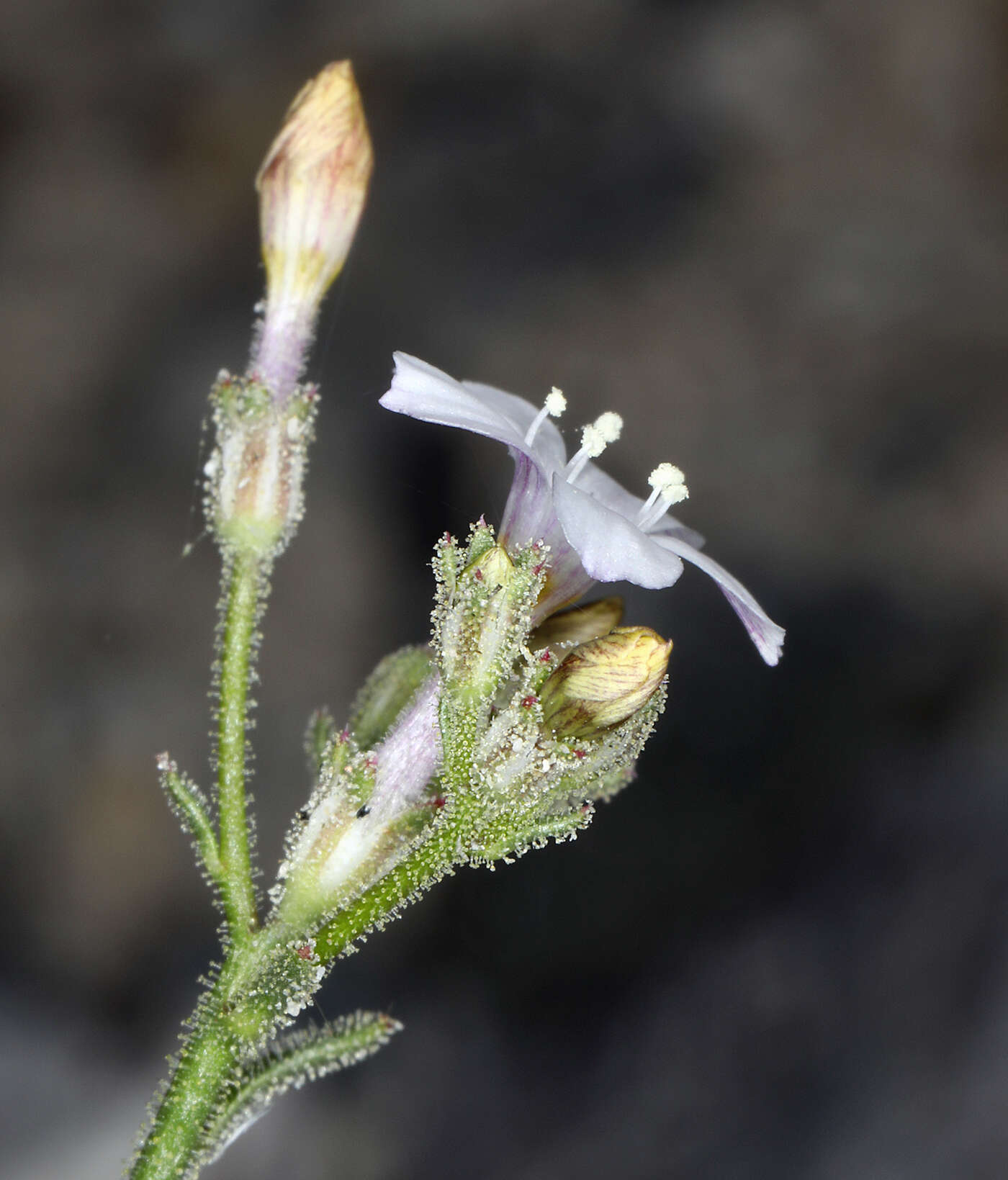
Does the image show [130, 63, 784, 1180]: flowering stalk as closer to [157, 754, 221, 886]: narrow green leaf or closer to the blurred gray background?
[157, 754, 221, 886]: narrow green leaf

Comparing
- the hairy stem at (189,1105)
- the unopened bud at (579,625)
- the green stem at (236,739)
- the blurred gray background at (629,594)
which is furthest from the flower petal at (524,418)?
the blurred gray background at (629,594)

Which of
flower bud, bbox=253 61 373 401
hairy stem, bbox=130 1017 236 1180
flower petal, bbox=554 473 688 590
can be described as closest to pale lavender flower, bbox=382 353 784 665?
flower petal, bbox=554 473 688 590

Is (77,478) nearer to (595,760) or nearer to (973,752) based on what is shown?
(595,760)

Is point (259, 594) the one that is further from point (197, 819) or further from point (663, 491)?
point (663, 491)

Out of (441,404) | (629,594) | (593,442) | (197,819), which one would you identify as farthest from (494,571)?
(629,594)

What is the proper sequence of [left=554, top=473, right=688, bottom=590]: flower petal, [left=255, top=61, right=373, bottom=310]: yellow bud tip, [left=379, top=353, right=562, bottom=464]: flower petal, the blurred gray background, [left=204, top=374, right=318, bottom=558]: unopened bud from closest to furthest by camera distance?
[left=554, top=473, right=688, bottom=590]: flower petal → [left=379, top=353, right=562, bottom=464]: flower petal → [left=204, top=374, right=318, bottom=558]: unopened bud → [left=255, top=61, right=373, bottom=310]: yellow bud tip → the blurred gray background
